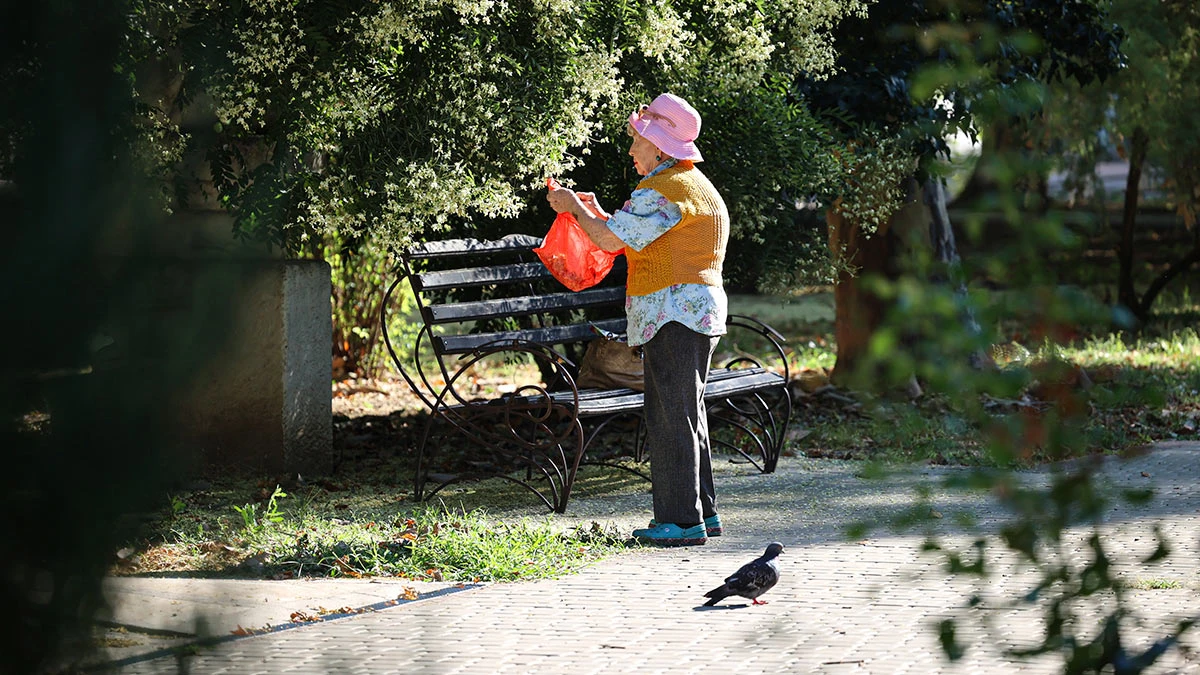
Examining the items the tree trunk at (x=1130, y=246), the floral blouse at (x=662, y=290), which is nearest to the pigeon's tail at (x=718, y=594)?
the floral blouse at (x=662, y=290)

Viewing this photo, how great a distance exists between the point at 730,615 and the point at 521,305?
3.46 m

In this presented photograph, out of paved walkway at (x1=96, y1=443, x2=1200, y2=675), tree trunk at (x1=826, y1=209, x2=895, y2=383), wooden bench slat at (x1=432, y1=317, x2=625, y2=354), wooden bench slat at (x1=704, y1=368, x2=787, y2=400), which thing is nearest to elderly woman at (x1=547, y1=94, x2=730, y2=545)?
paved walkway at (x1=96, y1=443, x2=1200, y2=675)

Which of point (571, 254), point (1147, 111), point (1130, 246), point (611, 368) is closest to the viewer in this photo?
point (571, 254)

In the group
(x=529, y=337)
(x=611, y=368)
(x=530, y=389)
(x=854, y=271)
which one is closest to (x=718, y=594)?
(x=530, y=389)

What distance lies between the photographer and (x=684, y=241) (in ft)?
21.3

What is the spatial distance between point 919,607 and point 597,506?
8.27 feet

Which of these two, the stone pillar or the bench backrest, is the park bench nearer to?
the bench backrest

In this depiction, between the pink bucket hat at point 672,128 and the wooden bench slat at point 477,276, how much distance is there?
67.9 inches

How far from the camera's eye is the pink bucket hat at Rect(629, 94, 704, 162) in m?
6.51

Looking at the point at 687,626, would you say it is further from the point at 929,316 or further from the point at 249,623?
the point at 929,316

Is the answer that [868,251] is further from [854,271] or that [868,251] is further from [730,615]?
[730,615]

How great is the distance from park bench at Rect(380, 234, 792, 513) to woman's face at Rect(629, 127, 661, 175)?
122 cm

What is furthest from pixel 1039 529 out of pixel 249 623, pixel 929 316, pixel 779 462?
pixel 779 462

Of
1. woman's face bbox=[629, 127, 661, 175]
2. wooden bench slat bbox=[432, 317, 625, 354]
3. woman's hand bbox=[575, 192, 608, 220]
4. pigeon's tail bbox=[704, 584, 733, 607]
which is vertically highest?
woman's face bbox=[629, 127, 661, 175]
